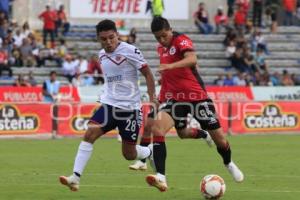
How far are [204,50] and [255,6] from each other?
376 centimetres

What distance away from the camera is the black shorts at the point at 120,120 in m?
12.5

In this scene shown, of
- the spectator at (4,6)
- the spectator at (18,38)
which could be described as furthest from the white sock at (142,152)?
the spectator at (4,6)

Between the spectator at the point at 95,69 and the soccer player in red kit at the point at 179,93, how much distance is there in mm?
18331

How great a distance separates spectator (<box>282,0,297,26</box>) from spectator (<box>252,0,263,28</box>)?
1.03 m

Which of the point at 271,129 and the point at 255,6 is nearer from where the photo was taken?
the point at 271,129

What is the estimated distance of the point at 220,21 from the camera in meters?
38.7

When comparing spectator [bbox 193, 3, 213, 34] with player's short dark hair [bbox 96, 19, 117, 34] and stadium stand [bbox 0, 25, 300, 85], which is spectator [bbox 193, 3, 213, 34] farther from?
player's short dark hair [bbox 96, 19, 117, 34]

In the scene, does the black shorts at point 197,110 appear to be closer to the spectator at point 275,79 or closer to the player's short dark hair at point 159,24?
the player's short dark hair at point 159,24

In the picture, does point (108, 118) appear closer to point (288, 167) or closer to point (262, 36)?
point (288, 167)

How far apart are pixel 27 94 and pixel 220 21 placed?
12026mm

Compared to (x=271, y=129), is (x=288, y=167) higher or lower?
higher

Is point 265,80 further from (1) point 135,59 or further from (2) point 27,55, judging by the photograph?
(1) point 135,59

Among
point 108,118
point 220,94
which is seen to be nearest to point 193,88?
point 108,118

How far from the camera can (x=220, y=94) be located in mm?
32031
